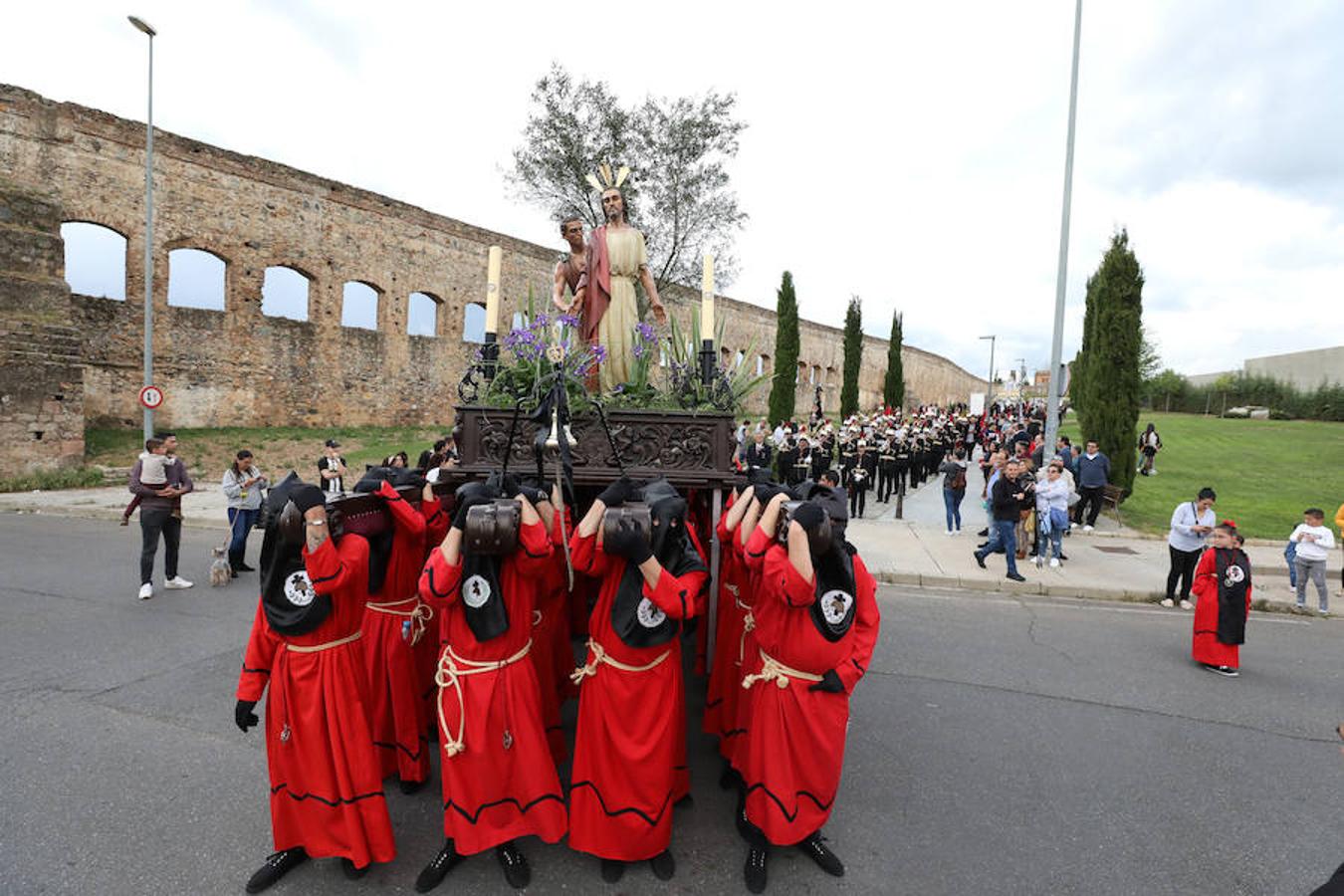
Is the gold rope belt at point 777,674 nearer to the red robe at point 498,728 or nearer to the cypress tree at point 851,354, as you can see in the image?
the red robe at point 498,728

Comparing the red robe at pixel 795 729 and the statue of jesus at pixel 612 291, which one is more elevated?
the statue of jesus at pixel 612 291

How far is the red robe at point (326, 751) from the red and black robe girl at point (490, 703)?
350mm

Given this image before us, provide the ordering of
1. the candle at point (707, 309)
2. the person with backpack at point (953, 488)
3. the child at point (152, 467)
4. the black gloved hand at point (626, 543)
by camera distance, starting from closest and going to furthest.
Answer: the black gloved hand at point (626, 543)
the candle at point (707, 309)
the child at point (152, 467)
the person with backpack at point (953, 488)

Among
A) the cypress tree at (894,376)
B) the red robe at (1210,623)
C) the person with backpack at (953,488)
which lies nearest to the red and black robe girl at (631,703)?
the red robe at (1210,623)

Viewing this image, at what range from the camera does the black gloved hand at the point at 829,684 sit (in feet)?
9.95

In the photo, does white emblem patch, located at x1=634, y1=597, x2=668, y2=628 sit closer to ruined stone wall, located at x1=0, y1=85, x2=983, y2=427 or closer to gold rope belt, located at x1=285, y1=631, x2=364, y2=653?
gold rope belt, located at x1=285, y1=631, x2=364, y2=653

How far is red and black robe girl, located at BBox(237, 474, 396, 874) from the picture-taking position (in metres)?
2.89

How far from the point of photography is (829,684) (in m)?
3.04

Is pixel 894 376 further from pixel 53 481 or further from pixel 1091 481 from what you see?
pixel 53 481

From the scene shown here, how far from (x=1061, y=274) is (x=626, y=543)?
1288 centimetres

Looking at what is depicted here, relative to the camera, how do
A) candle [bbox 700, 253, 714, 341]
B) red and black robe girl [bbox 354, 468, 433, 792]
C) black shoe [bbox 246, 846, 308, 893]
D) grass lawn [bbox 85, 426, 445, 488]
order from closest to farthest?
black shoe [bbox 246, 846, 308, 893] → red and black robe girl [bbox 354, 468, 433, 792] → candle [bbox 700, 253, 714, 341] → grass lawn [bbox 85, 426, 445, 488]

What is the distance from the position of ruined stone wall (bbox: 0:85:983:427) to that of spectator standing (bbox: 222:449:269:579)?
568 cm

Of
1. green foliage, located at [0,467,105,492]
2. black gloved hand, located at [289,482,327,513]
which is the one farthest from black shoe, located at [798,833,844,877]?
green foliage, located at [0,467,105,492]

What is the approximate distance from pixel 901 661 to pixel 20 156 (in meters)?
21.2
